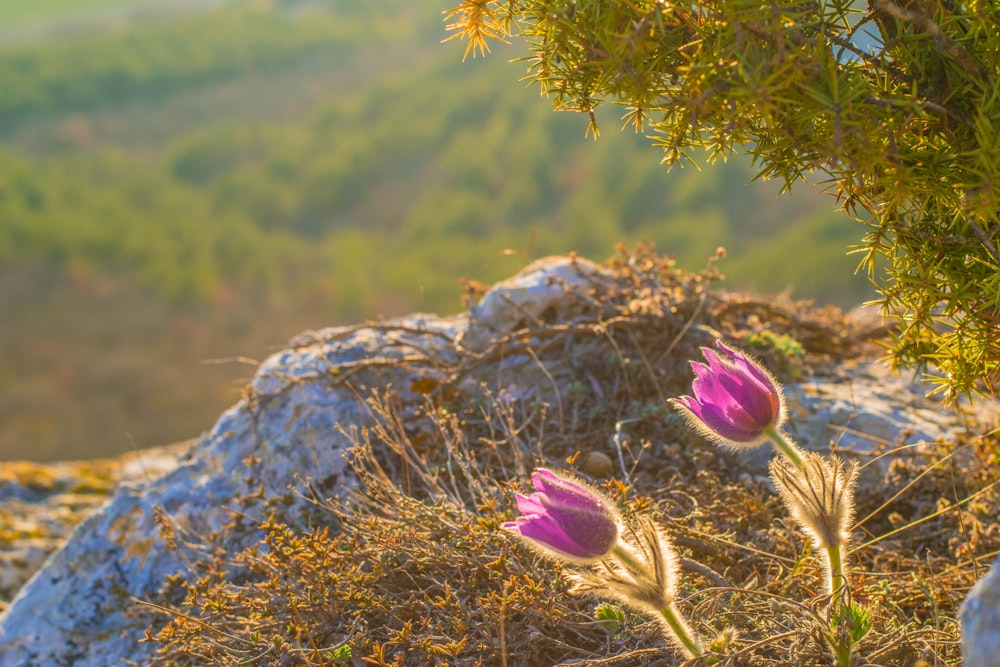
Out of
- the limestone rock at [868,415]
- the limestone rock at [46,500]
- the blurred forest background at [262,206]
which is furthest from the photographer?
the blurred forest background at [262,206]

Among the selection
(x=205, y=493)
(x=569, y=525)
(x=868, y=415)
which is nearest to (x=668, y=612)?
(x=569, y=525)

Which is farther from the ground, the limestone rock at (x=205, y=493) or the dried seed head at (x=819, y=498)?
the limestone rock at (x=205, y=493)

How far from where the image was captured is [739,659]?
6.31ft

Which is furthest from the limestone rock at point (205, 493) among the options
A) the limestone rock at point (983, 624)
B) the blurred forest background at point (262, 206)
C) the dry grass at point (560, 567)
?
the blurred forest background at point (262, 206)

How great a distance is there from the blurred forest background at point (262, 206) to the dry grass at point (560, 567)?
6780 millimetres

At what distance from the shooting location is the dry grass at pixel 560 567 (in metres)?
2.15

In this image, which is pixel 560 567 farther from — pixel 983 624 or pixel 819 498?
pixel 983 624

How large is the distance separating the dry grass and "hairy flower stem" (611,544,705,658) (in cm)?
9

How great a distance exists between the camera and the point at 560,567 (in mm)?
2344

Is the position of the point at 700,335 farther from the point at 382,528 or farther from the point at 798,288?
the point at 798,288

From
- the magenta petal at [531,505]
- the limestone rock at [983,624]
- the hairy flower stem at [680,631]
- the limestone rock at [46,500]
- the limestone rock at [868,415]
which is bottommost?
the limestone rock at [983,624]

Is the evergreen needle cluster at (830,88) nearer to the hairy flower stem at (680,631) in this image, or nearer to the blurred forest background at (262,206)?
the hairy flower stem at (680,631)

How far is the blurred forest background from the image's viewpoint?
13.1 m

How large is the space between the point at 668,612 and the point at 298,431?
204 centimetres
